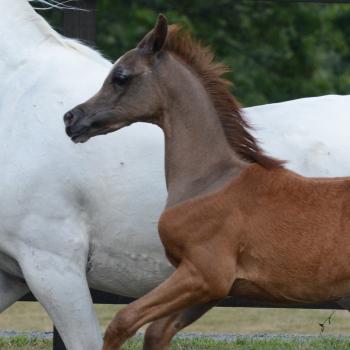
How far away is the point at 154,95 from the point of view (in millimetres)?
5062

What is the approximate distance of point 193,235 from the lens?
4.84 metres

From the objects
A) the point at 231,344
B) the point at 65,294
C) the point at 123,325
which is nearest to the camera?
the point at 123,325

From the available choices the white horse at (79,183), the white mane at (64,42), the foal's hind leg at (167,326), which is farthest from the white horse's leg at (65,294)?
the white mane at (64,42)

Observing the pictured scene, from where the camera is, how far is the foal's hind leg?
16.8 ft

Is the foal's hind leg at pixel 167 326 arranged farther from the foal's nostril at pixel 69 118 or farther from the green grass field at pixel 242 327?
the green grass field at pixel 242 327

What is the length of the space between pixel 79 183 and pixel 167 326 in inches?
29.4

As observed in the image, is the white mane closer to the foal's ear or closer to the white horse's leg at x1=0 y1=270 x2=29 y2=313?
the foal's ear

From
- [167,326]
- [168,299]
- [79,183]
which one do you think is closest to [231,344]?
[167,326]

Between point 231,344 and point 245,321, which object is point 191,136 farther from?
point 245,321

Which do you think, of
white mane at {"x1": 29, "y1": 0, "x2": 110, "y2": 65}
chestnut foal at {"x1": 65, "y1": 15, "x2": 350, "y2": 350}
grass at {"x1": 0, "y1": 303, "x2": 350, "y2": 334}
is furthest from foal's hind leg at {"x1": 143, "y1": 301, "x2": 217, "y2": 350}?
grass at {"x1": 0, "y1": 303, "x2": 350, "y2": 334}

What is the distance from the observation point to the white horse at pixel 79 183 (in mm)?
5324

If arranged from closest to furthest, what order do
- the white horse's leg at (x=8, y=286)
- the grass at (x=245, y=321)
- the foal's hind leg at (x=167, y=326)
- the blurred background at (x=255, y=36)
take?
the foal's hind leg at (x=167, y=326)
the white horse's leg at (x=8, y=286)
the grass at (x=245, y=321)
the blurred background at (x=255, y=36)

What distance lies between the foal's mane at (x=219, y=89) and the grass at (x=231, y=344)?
6.10 ft

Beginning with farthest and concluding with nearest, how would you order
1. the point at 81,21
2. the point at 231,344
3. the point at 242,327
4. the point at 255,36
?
the point at 255,36
the point at 242,327
the point at 231,344
the point at 81,21
